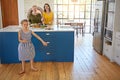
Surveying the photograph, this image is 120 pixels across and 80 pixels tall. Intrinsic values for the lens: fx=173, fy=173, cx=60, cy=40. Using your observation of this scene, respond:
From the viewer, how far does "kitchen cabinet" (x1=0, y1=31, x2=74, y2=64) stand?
172 inches

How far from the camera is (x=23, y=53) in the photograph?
388 centimetres

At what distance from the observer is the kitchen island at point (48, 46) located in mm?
4355

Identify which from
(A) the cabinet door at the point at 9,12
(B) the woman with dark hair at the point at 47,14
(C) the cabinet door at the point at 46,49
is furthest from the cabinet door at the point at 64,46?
(A) the cabinet door at the point at 9,12

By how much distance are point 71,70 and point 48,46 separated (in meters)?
0.90

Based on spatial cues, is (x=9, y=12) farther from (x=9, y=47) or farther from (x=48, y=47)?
(x=48, y=47)

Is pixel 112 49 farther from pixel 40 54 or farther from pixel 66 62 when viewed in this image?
pixel 40 54

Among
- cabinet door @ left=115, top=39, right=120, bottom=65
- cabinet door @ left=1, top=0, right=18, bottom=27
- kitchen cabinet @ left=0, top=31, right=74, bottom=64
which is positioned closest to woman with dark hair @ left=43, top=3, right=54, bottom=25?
kitchen cabinet @ left=0, top=31, right=74, bottom=64

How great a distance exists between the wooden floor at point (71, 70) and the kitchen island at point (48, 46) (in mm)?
166

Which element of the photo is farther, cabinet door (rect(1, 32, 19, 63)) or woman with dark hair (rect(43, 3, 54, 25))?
woman with dark hair (rect(43, 3, 54, 25))

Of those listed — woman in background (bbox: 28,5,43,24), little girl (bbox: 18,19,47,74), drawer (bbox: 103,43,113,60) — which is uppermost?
woman in background (bbox: 28,5,43,24)

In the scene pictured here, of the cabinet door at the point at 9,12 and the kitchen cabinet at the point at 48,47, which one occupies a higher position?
the cabinet door at the point at 9,12

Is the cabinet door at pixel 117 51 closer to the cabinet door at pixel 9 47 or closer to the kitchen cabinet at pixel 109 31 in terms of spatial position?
the kitchen cabinet at pixel 109 31

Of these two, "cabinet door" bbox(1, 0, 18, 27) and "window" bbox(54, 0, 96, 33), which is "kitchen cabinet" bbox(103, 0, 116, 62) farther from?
"window" bbox(54, 0, 96, 33)

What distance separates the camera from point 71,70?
4.06m
